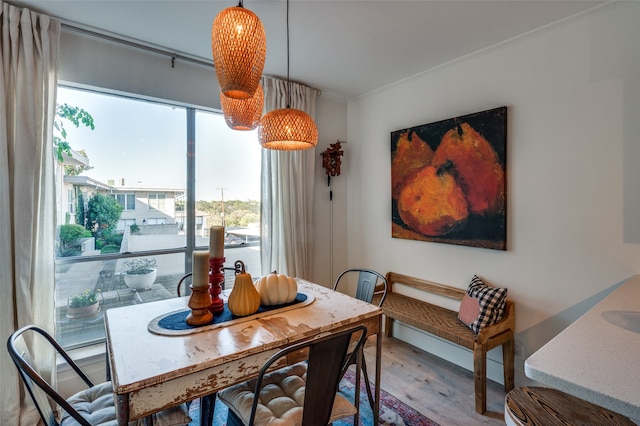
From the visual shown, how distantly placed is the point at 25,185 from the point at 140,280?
102 cm

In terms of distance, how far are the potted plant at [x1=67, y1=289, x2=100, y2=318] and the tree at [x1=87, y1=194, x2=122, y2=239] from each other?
441 millimetres

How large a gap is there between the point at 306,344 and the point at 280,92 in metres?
2.51

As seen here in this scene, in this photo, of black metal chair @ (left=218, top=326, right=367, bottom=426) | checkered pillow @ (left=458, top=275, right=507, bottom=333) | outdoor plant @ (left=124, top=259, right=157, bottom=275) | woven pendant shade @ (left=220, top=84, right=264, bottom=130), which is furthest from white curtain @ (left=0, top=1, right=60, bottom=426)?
checkered pillow @ (left=458, top=275, right=507, bottom=333)

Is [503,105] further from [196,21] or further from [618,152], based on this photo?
[196,21]

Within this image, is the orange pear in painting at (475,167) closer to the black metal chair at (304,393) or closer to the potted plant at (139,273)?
the black metal chair at (304,393)

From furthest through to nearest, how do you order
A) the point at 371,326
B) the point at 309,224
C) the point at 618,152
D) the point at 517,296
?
the point at 309,224, the point at 517,296, the point at 618,152, the point at 371,326

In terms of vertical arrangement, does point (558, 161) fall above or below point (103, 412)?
above

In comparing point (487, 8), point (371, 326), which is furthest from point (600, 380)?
point (487, 8)

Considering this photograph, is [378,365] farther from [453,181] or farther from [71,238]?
[71,238]

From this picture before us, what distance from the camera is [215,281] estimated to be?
5.28 ft

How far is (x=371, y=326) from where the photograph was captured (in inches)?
65.9

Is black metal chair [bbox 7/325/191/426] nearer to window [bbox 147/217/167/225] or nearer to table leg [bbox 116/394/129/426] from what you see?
table leg [bbox 116/394/129/426]

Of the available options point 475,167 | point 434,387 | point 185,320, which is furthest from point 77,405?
point 475,167

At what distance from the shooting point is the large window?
7.52ft
